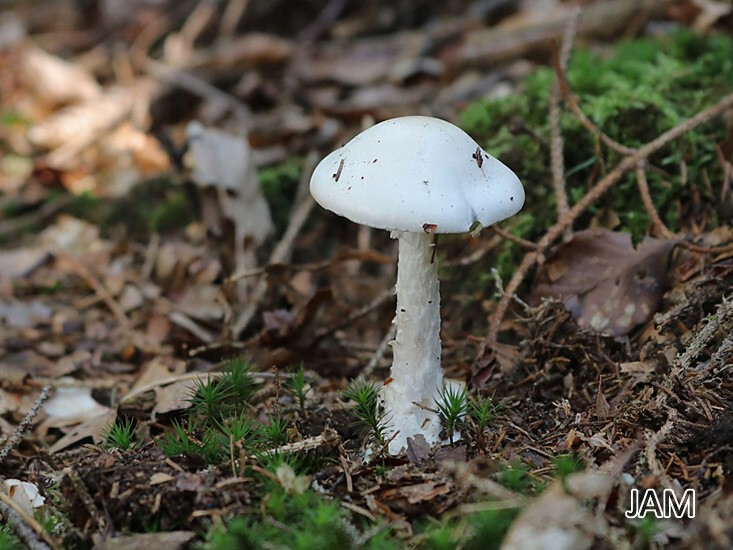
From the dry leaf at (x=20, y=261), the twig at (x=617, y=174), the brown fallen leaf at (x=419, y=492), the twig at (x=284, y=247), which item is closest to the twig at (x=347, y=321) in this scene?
the twig at (x=284, y=247)

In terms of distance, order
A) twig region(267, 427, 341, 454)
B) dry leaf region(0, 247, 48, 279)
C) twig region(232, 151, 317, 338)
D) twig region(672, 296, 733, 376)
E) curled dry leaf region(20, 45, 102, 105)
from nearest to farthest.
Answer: twig region(267, 427, 341, 454)
twig region(672, 296, 733, 376)
twig region(232, 151, 317, 338)
dry leaf region(0, 247, 48, 279)
curled dry leaf region(20, 45, 102, 105)

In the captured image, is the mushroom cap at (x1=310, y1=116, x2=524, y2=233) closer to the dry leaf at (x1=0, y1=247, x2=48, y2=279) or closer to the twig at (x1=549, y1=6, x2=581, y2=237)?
the twig at (x1=549, y1=6, x2=581, y2=237)

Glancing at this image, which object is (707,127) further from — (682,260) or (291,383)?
(291,383)

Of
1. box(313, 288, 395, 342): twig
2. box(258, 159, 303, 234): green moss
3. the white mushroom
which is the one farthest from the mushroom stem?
box(258, 159, 303, 234): green moss

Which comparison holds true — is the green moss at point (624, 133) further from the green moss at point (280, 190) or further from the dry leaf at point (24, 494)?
the dry leaf at point (24, 494)

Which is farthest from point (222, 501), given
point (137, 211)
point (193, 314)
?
point (137, 211)

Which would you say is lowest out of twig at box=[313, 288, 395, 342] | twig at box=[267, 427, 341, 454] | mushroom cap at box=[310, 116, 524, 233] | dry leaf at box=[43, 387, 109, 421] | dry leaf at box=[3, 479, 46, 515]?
dry leaf at box=[43, 387, 109, 421]
